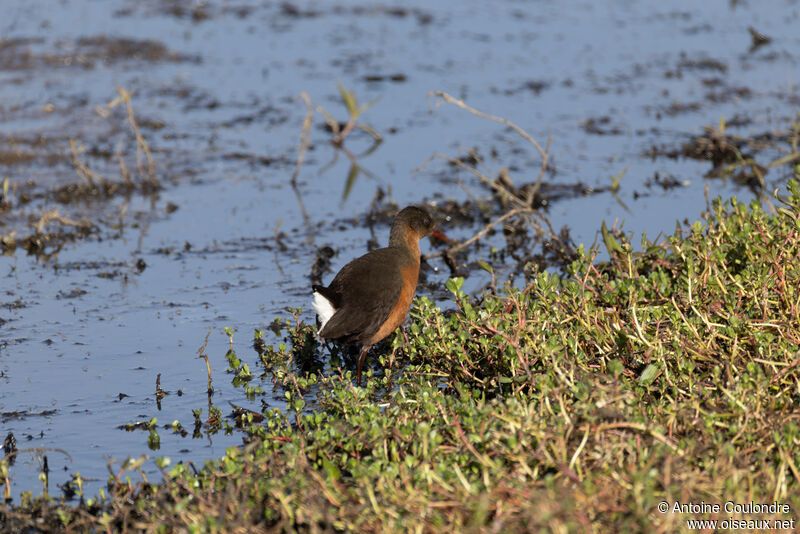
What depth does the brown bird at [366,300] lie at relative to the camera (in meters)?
5.61

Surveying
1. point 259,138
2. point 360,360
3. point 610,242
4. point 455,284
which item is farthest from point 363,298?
point 259,138

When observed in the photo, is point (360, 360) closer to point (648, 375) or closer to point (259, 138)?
point (648, 375)

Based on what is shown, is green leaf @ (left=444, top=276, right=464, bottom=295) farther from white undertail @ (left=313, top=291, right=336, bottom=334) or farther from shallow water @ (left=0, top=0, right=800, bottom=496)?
shallow water @ (left=0, top=0, right=800, bottom=496)

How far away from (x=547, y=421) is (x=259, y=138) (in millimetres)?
7452

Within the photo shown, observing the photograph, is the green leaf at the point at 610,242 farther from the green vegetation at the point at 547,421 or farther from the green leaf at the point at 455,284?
the green leaf at the point at 455,284

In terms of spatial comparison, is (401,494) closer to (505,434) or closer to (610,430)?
(505,434)

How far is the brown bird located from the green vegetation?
17cm

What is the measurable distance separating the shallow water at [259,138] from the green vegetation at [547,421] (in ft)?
2.37

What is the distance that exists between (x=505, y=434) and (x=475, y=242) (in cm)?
441

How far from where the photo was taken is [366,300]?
223 inches

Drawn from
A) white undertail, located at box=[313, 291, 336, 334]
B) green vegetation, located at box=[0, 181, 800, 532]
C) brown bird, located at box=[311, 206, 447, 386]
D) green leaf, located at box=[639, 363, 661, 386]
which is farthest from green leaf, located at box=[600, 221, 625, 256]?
white undertail, located at box=[313, 291, 336, 334]

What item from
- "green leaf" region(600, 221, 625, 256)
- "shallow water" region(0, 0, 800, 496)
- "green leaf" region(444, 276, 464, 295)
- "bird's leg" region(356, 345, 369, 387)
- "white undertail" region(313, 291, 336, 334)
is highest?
"green leaf" region(444, 276, 464, 295)

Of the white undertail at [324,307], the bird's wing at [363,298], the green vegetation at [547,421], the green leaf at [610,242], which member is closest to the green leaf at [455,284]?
the green vegetation at [547,421]

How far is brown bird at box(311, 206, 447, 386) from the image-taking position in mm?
5605
